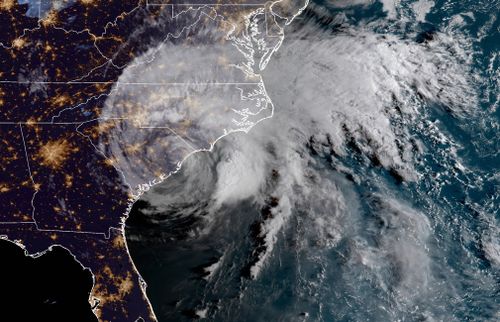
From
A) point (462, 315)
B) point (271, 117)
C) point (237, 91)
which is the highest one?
point (237, 91)

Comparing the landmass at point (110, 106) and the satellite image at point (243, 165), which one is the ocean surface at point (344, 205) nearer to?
the satellite image at point (243, 165)

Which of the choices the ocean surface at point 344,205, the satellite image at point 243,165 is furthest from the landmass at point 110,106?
the ocean surface at point 344,205

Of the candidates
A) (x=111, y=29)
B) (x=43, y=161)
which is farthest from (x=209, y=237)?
(x=111, y=29)

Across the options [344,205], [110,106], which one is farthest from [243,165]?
[110,106]

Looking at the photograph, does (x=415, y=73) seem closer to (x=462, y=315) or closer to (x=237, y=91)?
(x=237, y=91)

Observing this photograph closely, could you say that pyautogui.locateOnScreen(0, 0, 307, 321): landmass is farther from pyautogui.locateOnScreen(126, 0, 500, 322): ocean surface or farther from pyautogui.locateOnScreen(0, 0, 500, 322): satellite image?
pyautogui.locateOnScreen(126, 0, 500, 322): ocean surface

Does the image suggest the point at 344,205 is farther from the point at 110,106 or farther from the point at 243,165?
the point at 110,106
